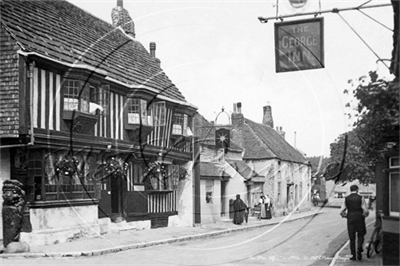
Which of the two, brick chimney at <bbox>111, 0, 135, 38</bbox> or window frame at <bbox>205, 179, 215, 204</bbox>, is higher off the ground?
brick chimney at <bbox>111, 0, 135, 38</bbox>

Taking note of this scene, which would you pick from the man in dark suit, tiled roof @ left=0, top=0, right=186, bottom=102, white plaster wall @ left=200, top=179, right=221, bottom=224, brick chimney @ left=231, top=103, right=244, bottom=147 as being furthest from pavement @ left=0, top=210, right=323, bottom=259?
brick chimney @ left=231, top=103, right=244, bottom=147

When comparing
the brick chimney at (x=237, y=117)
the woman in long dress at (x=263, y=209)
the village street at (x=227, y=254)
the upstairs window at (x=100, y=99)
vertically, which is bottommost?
the woman in long dress at (x=263, y=209)

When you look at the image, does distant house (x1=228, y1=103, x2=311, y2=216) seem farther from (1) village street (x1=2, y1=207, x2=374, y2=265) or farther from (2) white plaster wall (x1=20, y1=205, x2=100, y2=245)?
(2) white plaster wall (x1=20, y1=205, x2=100, y2=245)

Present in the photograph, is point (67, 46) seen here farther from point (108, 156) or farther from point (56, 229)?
point (56, 229)

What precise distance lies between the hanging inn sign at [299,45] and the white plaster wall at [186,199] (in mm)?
13865

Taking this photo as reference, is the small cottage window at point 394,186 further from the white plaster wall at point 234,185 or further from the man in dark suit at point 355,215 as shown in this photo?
the white plaster wall at point 234,185

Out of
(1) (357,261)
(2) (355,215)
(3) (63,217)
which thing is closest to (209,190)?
(3) (63,217)

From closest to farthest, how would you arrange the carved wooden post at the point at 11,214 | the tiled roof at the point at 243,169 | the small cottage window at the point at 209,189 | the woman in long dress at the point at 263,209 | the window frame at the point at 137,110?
the carved wooden post at the point at 11,214
the window frame at the point at 137,110
the small cottage window at the point at 209,189
the tiled roof at the point at 243,169
the woman in long dress at the point at 263,209

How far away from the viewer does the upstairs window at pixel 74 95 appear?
15344mm

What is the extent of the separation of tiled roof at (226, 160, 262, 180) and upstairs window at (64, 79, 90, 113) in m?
15.8

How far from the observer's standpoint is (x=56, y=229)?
14.6 metres

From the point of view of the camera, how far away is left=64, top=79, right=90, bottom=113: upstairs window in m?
15.3

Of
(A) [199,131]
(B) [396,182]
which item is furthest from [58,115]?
(A) [199,131]

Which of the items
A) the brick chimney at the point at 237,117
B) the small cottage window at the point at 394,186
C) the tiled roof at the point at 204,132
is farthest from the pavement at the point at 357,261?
the brick chimney at the point at 237,117
